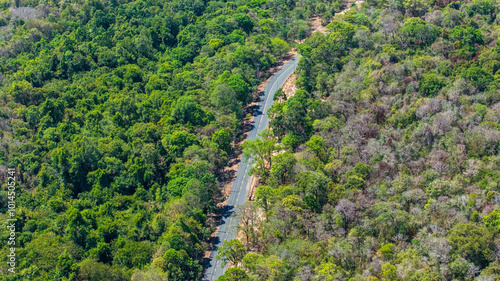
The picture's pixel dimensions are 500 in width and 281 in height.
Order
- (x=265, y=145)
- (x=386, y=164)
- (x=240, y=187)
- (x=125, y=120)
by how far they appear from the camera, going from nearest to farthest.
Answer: (x=386, y=164), (x=265, y=145), (x=240, y=187), (x=125, y=120)

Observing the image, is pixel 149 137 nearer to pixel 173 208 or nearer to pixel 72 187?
pixel 72 187

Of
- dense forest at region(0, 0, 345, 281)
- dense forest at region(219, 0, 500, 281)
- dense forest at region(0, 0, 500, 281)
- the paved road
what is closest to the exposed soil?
the paved road

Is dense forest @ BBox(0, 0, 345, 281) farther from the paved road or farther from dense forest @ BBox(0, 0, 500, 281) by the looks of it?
the paved road

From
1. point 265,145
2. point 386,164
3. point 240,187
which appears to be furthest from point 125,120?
point 386,164

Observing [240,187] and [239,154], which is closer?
[240,187]

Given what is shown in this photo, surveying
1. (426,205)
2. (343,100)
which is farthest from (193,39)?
(426,205)

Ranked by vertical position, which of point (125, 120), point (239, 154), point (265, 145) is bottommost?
point (239, 154)

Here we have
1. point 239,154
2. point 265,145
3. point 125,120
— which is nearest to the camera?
point 265,145

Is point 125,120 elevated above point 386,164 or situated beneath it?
elevated above

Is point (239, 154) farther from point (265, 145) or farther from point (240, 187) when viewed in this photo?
point (265, 145)
